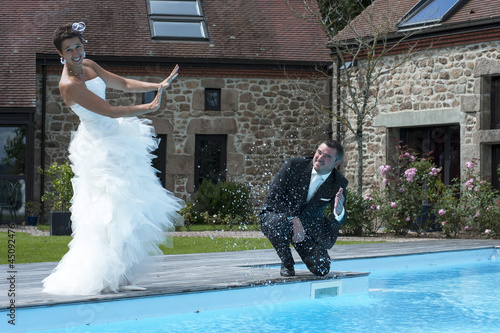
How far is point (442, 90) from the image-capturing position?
1461 centimetres

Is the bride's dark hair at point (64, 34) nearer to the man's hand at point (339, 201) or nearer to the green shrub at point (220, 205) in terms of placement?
the man's hand at point (339, 201)

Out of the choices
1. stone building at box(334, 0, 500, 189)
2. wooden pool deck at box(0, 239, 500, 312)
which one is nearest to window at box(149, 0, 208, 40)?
stone building at box(334, 0, 500, 189)

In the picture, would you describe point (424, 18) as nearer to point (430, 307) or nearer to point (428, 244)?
point (428, 244)

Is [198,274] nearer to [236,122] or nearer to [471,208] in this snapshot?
[471,208]

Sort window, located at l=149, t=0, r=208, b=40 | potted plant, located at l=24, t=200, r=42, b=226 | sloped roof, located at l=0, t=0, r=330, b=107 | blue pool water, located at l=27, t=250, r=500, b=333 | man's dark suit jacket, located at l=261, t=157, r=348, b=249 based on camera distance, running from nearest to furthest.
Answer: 1. blue pool water, located at l=27, t=250, r=500, b=333
2. man's dark suit jacket, located at l=261, t=157, r=348, b=249
3. potted plant, located at l=24, t=200, r=42, b=226
4. sloped roof, located at l=0, t=0, r=330, b=107
5. window, located at l=149, t=0, r=208, b=40

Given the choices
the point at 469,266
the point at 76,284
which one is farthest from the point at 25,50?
the point at 76,284

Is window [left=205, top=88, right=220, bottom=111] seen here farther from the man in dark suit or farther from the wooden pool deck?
the man in dark suit

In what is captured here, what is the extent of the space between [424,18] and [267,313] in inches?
430

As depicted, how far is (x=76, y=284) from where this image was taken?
5.32 m

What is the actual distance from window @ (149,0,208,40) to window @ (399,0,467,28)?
514 cm

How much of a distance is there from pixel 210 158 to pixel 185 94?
169cm

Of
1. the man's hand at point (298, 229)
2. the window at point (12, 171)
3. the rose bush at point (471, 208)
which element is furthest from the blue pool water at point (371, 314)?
the window at point (12, 171)

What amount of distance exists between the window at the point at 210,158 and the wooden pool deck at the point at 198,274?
292 inches

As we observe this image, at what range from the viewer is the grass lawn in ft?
31.8
